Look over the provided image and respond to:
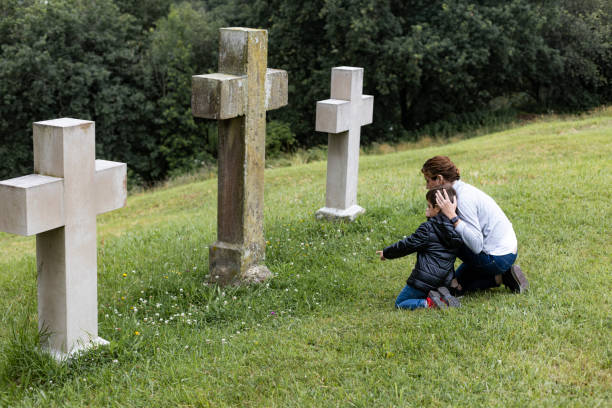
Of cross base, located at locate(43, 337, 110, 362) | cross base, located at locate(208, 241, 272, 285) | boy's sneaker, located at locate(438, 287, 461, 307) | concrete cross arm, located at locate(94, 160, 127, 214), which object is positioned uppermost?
concrete cross arm, located at locate(94, 160, 127, 214)

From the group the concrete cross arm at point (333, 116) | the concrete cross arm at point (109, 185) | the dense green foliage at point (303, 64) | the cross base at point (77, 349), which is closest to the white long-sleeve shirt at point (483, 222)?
the concrete cross arm at point (333, 116)

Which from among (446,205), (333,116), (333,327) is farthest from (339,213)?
(333,327)

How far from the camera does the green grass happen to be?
3879 mm

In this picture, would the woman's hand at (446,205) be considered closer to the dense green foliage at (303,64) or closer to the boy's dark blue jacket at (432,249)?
the boy's dark blue jacket at (432,249)

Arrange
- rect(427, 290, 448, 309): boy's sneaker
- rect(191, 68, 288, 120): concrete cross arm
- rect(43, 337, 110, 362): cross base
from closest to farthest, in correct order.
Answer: rect(43, 337, 110, 362): cross base → rect(427, 290, 448, 309): boy's sneaker → rect(191, 68, 288, 120): concrete cross arm

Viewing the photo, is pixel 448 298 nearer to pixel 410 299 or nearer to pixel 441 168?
pixel 410 299

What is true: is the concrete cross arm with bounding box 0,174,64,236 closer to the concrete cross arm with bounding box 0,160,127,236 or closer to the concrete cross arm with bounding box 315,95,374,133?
the concrete cross arm with bounding box 0,160,127,236

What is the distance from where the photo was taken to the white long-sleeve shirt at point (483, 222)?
527cm

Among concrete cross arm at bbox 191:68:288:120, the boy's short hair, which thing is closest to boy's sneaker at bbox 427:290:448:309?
the boy's short hair

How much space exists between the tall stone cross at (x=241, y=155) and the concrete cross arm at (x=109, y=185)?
4.16 feet

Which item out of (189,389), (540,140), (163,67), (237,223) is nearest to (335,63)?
(163,67)

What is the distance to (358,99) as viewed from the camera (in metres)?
8.05

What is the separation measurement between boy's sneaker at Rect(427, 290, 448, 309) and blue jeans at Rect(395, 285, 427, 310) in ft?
0.24

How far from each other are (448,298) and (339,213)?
3.03m
